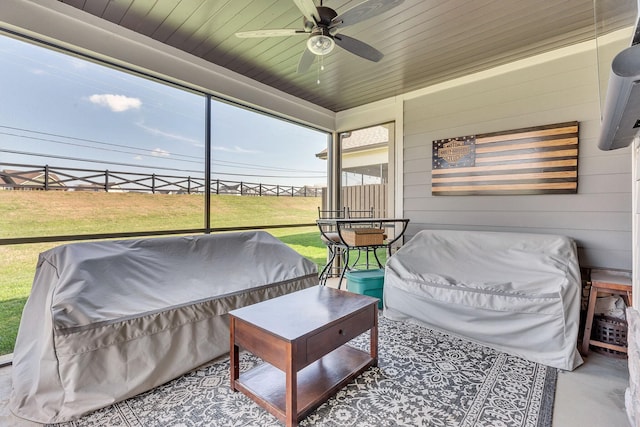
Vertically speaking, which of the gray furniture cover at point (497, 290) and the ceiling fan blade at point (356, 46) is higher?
the ceiling fan blade at point (356, 46)

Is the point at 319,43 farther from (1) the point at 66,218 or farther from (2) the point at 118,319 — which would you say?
(1) the point at 66,218

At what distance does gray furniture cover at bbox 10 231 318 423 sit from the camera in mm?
1557

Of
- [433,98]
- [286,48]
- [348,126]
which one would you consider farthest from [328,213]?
[286,48]

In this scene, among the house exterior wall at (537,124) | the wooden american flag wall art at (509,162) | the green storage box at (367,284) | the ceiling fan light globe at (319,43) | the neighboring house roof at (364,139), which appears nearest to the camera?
the ceiling fan light globe at (319,43)

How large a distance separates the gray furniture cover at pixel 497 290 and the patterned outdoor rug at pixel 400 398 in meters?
0.17

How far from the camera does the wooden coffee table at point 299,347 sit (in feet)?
4.99

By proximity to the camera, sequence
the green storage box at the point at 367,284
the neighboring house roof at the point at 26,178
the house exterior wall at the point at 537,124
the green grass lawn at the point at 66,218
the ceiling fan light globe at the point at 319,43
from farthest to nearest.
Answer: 1. the green storage box at the point at 367,284
2. the house exterior wall at the point at 537,124
3. the green grass lawn at the point at 66,218
4. the neighboring house roof at the point at 26,178
5. the ceiling fan light globe at the point at 319,43

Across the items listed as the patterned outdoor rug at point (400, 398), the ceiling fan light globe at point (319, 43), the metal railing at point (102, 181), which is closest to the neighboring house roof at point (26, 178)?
the metal railing at point (102, 181)

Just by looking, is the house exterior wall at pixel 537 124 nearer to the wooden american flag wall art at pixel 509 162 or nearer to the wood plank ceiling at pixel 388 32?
the wooden american flag wall art at pixel 509 162

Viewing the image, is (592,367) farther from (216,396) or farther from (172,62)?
(172,62)

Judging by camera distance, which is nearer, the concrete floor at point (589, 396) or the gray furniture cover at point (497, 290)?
the concrete floor at point (589, 396)

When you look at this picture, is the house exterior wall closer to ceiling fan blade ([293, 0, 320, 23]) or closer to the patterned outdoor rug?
the patterned outdoor rug

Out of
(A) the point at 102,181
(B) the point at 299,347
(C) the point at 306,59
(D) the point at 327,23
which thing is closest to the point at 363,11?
(D) the point at 327,23

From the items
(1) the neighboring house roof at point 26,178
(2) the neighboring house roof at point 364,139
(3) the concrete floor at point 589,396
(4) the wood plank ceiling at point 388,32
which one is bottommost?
(3) the concrete floor at point 589,396
